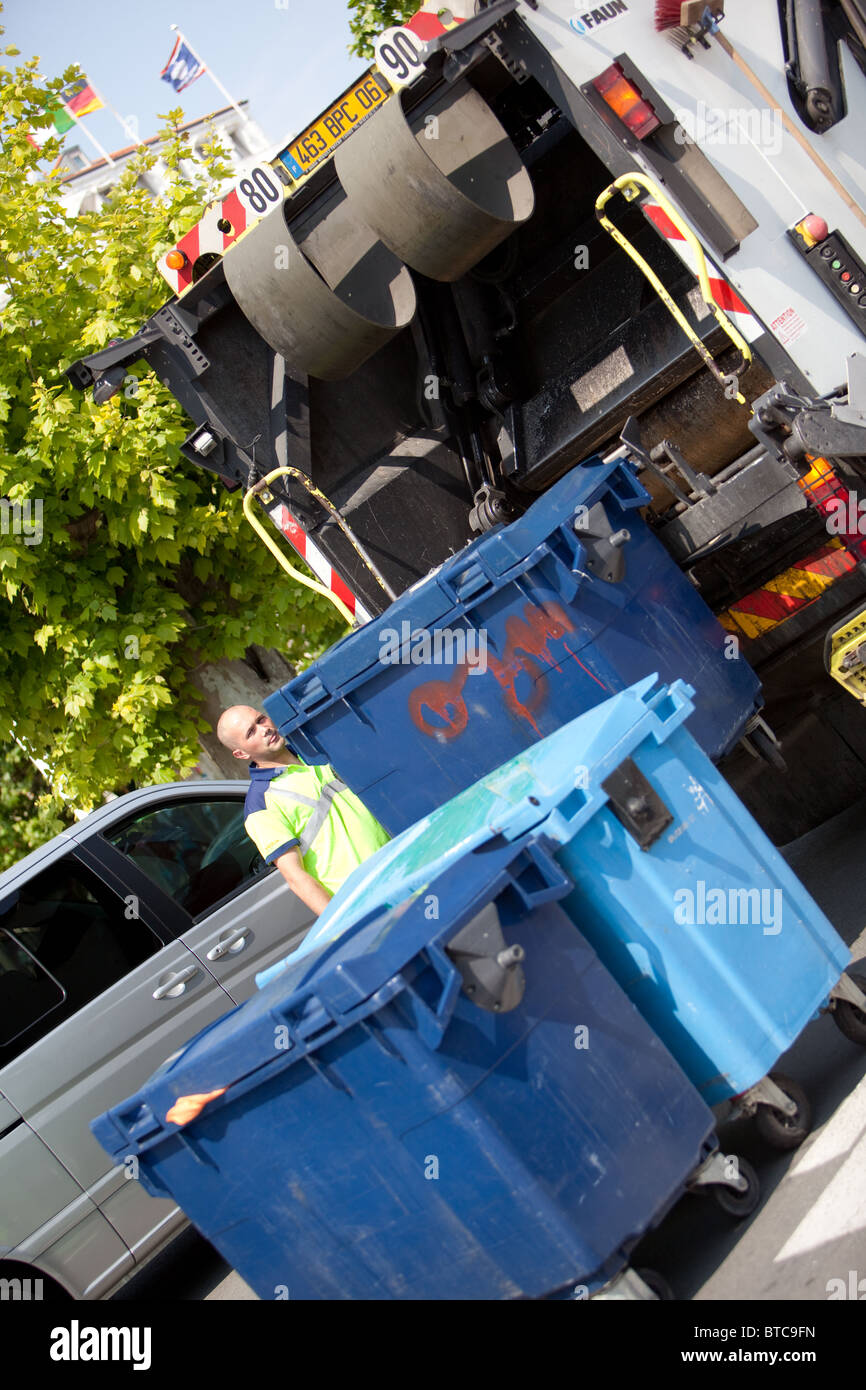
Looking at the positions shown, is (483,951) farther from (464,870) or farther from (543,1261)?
(543,1261)

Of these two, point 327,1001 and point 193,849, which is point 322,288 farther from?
point 327,1001

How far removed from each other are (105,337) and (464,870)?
5.72m

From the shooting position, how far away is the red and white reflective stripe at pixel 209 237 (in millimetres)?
4719

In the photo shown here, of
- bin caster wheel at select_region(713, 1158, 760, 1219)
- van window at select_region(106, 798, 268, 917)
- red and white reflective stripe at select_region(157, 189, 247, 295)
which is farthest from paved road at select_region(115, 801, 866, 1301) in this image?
red and white reflective stripe at select_region(157, 189, 247, 295)

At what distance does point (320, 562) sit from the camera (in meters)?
5.21

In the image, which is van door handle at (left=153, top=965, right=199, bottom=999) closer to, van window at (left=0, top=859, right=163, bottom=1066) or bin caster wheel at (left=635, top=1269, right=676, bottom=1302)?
van window at (left=0, top=859, right=163, bottom=1066)

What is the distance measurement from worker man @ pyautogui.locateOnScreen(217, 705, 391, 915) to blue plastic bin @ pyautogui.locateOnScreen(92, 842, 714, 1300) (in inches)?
49.0

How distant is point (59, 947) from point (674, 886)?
282 centimetres

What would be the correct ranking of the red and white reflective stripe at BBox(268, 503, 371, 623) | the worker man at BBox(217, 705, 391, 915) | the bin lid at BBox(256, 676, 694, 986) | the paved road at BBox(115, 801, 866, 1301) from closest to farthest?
the paved road at BBox(115, 801, 866, 1301) → the bin lid at BBox(256, 676, 694, 986) → the worker man at BBox(217, 705, 391, 915) → the red and white reflective stripe at BBox(268, 503, 371, 623)

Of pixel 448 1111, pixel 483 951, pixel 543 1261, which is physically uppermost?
pixel 483 951

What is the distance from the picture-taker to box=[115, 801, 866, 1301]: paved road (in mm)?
2791

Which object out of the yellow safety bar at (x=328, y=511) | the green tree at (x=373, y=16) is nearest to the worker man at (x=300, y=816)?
the yellow safety bar at (x=328, y=511)

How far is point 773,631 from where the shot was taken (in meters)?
4.48
